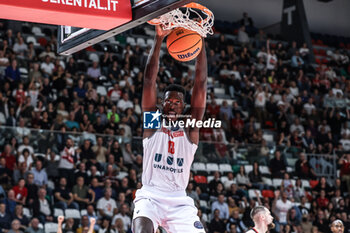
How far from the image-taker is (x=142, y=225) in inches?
211

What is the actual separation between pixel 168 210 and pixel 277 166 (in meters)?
9.47

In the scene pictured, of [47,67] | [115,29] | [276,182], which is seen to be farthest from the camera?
[47,67]

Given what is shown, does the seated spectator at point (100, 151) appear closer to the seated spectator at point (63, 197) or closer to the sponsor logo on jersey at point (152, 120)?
the seated spectator at point (63, 197)

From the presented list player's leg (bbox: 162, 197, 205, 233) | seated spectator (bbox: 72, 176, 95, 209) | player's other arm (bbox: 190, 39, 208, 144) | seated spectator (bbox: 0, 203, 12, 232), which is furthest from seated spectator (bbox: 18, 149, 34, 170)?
player's leg (bbox: 162, 197, 205, 233)

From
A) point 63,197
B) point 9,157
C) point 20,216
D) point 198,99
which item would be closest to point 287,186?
point 63,197

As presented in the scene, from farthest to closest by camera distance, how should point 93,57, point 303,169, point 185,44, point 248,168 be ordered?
point 93,57, point 303,169, point 248,168, point 185,44

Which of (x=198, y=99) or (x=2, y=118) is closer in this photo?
(x=198, y=99)

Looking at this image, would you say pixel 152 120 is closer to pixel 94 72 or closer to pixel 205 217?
pixel 205 217

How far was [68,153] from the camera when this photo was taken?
41.0 feet

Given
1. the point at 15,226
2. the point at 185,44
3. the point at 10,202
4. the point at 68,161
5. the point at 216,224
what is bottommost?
the point at 216,224

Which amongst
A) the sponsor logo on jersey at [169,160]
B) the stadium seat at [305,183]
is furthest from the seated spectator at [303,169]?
the sponsor logo on jersey at [169,160]

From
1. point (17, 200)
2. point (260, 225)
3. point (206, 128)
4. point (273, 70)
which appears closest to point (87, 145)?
point (17, 200)

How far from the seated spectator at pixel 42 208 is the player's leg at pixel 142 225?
6563 mm

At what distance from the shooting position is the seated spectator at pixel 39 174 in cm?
1195
